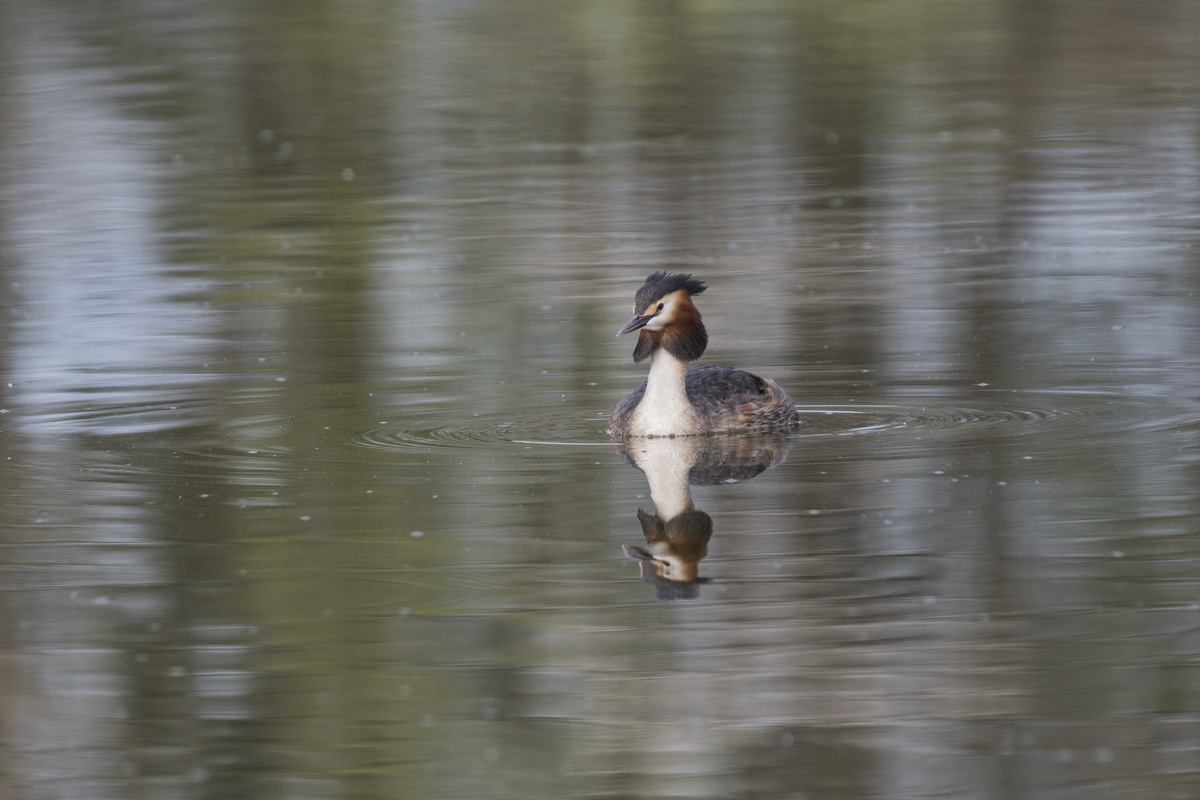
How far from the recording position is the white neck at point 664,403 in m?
11.1

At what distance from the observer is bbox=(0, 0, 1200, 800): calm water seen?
643 centimetres

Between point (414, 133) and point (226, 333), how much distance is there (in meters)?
13.9

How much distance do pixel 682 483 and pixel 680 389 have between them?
120 centimetres

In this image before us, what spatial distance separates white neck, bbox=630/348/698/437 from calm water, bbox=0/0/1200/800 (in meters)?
0.14

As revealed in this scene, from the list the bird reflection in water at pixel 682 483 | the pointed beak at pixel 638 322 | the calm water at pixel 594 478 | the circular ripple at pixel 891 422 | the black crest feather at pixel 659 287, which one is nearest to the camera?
the calm water at pixel 594 478

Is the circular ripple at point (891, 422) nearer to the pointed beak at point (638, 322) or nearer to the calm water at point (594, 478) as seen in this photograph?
the calm water at point (594, 478)

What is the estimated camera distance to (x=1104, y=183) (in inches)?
829

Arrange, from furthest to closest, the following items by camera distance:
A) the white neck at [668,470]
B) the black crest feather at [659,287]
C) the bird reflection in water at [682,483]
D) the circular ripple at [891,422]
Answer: the black crest feather at [659,287]
the circular ripple at [891,422]
the white neck at [668,470]
the bird reflection in water at [682,483]

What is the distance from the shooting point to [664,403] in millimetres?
11094

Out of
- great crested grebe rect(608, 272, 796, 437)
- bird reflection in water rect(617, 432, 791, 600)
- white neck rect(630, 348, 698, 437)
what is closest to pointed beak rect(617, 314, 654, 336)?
great crested grebe rect(608, 272, 796, 437)

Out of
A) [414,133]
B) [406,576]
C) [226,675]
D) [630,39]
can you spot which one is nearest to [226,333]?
[406,576]

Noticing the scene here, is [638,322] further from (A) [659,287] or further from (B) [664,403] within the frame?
(B) [664,403]

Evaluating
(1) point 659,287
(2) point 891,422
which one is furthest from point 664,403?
(2) point 891,422

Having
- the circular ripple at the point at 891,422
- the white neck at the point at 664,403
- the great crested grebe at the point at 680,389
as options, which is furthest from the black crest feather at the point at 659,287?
the circular ripple at the point at 891,422
